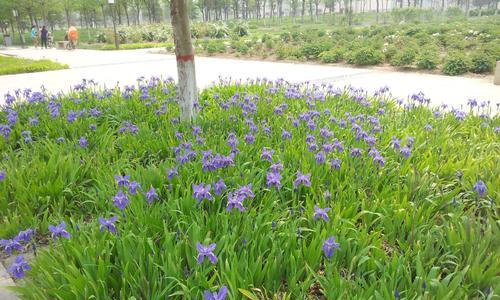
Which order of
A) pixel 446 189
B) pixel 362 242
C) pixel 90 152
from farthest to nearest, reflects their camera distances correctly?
pixel 90 152 < pixel 446 189 < pixel 362 242

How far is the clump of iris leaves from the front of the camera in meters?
1.85

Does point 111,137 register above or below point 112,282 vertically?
above

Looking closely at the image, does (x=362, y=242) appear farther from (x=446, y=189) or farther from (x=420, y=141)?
(x=420, y=141)

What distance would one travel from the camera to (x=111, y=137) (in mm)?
3805

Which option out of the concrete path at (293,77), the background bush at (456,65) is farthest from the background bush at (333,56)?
the background bush at (456,65)

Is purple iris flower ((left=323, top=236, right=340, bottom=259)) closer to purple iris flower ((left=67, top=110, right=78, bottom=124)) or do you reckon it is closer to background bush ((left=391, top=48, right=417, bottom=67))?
purple iris flower ((left=67, top=110, right=78, bottom=124))

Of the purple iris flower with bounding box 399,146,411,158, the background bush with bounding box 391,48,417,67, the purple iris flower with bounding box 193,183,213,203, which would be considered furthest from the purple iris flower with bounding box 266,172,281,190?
the background bush with bounding box 391,48,417,67

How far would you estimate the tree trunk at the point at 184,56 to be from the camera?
421cm

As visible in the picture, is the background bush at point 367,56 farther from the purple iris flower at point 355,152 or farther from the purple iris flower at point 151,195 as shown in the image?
the purple iris flower at point 151,195

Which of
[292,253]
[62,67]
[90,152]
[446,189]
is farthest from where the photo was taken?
[62,67]

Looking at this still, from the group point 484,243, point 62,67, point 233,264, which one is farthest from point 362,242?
point 62,67

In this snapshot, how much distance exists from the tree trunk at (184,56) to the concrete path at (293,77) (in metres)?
3.31

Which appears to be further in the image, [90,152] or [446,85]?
[446,85]

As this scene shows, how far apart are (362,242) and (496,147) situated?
2.39m
